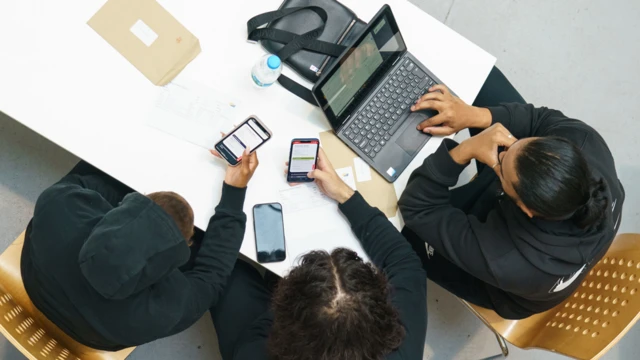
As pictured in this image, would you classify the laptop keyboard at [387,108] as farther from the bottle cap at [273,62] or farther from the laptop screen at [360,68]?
the bottle cap at [273,62]

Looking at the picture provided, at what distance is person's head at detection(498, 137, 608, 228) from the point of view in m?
0.98

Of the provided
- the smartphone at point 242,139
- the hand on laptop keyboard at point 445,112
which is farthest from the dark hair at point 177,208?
the hand on laptop keyboard at point 445,112

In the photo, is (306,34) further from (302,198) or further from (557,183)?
(557,183)

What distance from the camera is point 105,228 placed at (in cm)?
93

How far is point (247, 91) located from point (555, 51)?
1600 mm

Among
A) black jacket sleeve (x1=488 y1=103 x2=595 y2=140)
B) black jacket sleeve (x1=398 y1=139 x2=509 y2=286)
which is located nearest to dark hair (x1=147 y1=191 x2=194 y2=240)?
black jacket sleeve (x1=398 y1=139 x2=509 y2=286)

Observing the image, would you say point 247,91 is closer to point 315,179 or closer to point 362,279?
point 315,179

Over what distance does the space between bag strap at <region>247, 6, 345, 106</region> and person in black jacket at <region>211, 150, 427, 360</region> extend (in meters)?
0.21

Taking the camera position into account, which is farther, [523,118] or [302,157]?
[523,118]

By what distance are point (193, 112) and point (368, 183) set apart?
496 mm

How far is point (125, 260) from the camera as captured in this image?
907mm

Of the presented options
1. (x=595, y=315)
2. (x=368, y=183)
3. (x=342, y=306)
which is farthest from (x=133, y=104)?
(x=595, y=315)

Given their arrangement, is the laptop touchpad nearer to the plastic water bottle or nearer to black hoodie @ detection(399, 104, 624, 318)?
black hoodie @ detection(399, 104, 624, 318)

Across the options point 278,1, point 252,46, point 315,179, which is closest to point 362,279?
point 315,179
